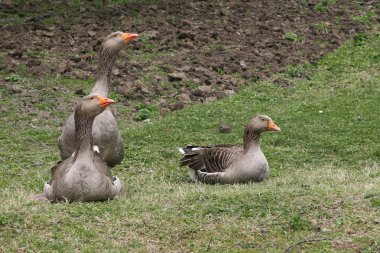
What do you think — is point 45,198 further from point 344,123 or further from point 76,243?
point 344,123

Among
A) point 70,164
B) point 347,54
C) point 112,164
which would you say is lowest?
point 347,54

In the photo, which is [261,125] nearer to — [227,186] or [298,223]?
[227,186]

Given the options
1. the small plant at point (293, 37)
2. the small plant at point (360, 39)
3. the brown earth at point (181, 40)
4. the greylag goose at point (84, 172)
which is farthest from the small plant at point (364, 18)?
the greylag goose at point (84, 172)

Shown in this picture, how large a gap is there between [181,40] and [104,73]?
8.24 metres

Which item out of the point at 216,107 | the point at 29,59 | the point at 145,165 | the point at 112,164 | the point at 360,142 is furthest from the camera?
the point at 29,59

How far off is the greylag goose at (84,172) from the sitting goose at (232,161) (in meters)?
1.71

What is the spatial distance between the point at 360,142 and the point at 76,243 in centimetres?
681

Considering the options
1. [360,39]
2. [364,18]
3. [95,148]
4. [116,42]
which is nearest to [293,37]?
[360,39]

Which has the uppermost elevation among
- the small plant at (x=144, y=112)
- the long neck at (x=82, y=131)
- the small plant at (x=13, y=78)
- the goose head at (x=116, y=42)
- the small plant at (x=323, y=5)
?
the goose head at (x=116, y=42)

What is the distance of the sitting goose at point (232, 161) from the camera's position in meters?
11.6

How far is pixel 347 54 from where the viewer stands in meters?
20.2

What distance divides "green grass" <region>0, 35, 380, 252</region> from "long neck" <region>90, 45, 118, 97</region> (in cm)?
121

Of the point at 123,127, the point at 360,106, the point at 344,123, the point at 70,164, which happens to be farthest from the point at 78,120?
the point at 360,106

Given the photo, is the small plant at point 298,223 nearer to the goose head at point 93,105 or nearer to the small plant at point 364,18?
the goose head at point 93,105
